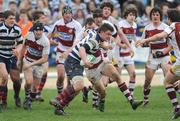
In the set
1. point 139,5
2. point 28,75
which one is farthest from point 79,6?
point 28,75

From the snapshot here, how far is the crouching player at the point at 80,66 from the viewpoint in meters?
16.5

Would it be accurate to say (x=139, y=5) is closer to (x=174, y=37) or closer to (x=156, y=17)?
(x=156, y=17)

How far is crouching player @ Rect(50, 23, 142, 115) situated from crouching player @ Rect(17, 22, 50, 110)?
5.73ft

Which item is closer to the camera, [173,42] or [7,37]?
[173,42]

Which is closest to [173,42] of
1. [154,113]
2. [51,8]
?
[154,113]

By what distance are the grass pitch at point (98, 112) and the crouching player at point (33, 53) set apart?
1.94 feet

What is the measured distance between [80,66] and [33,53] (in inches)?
102

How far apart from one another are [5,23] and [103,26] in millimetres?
3046

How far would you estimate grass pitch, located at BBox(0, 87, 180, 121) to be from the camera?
16641 mm

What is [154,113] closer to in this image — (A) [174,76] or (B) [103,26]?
(A) [174,76]

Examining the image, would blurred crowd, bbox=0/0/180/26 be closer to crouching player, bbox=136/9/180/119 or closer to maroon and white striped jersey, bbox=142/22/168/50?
maroon and white striped jersey, bbox=142/22/168/50

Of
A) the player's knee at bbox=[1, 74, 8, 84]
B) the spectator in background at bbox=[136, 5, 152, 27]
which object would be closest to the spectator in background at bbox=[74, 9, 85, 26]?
the spectator in background at bbox=[136, 5, 152, 27]

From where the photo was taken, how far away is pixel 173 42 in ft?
54.6

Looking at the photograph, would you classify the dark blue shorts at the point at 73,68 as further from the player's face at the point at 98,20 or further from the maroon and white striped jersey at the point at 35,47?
the maroon and white striped jersey at the point at 35,47
